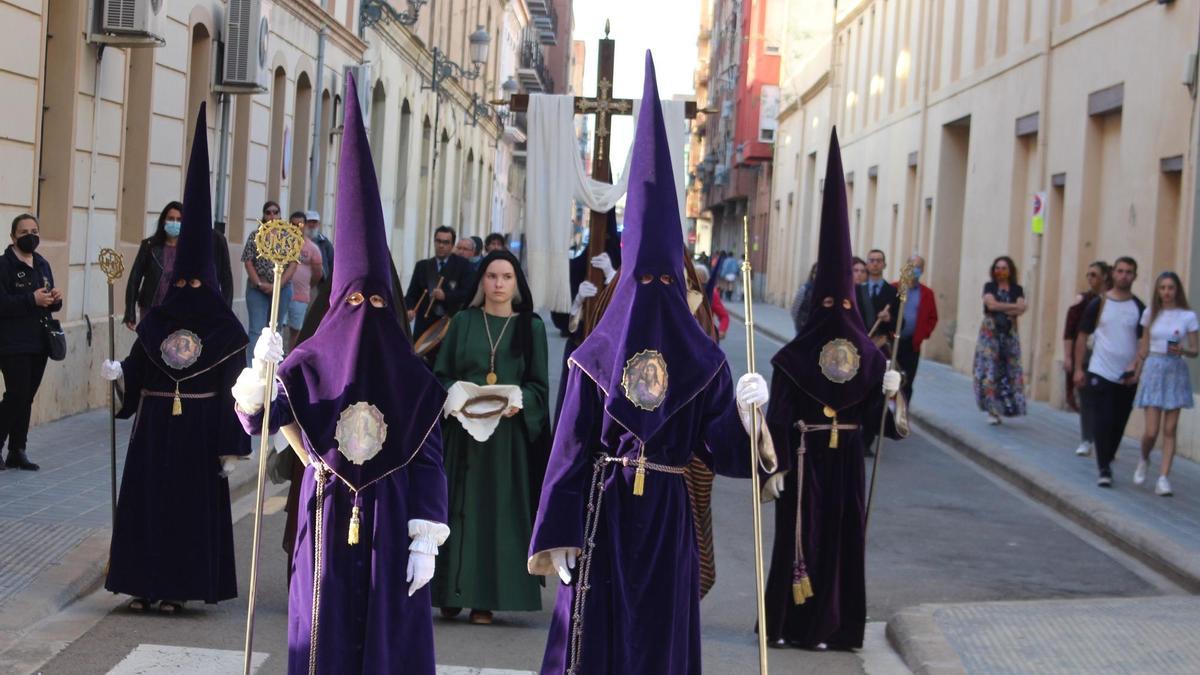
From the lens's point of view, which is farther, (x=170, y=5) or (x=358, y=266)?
(x=170, y=5)

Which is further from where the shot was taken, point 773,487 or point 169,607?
point 169,607

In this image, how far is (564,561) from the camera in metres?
5.58

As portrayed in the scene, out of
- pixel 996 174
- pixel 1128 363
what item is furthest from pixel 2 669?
pixel 996 174

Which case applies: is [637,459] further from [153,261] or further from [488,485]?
[153,261]

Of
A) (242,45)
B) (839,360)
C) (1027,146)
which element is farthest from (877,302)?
(1027,146)

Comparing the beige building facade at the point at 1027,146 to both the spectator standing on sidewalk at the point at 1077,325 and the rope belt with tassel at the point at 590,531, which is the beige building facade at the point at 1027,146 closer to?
the spectator standing on sidewalk at the point at 1077,325

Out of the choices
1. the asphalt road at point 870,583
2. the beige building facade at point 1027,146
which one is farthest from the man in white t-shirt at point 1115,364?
the beige building facade at point 1027,146

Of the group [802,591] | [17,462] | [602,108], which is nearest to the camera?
[802,591]

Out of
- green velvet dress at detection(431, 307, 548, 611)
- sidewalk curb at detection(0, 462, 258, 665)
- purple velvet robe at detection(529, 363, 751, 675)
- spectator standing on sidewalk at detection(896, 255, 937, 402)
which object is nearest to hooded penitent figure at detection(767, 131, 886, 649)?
green velvet dress at detection(431, 307, 548, 611)

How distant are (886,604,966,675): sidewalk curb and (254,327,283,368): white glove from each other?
10.7 feet

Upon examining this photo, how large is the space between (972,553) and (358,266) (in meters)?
6.33

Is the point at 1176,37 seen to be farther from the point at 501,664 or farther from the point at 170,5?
the point at 501,664

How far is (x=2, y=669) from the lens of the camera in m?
6.60

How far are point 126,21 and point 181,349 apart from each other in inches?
284
